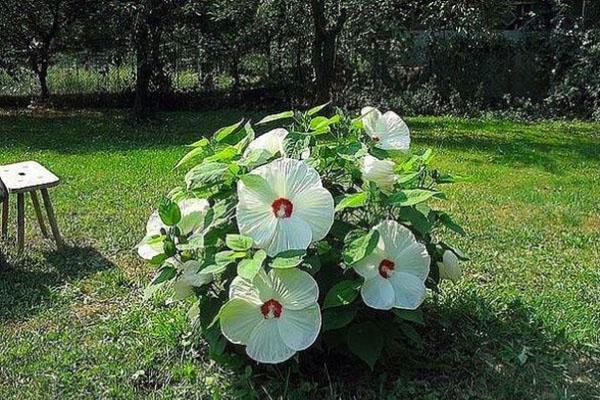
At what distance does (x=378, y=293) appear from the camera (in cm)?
225

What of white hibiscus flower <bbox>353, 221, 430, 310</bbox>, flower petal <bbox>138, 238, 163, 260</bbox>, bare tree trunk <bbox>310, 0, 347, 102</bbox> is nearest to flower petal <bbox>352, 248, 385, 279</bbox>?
white hibiscus flower <bbox>353, 221, 430, 310</bbox>

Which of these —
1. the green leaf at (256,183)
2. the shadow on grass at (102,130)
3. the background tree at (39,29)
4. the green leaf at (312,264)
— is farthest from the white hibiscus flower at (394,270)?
the background tree at (39,29)

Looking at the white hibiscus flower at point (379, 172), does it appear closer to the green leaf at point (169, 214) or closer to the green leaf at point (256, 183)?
the green leaf at point (256, 183)

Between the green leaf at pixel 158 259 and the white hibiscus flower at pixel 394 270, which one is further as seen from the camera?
the green leaf at pixel 158 259

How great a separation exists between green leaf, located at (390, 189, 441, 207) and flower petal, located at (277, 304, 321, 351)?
16.8 inches

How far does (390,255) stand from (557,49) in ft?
30.5

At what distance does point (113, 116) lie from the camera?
990 cm

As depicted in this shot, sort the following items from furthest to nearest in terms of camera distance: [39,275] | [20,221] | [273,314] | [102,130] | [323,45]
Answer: [323,45]
[102,130]
[20,221]
[39,275]
[273,314]

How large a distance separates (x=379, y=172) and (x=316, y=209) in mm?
280

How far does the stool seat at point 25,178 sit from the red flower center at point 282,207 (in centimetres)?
197

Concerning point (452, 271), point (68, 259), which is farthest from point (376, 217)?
point (68, 259)

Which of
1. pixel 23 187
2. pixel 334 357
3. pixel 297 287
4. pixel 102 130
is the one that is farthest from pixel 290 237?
pixel 102 130

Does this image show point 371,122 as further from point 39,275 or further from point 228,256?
point 39,275

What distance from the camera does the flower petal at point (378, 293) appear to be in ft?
7.30
